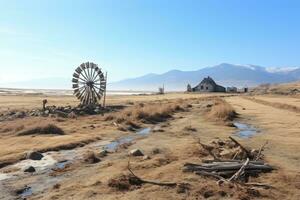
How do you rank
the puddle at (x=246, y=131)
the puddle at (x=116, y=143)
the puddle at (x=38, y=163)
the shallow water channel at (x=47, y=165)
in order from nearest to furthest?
1. the shallow water channel at (x=47, y=165)
2. the puddle at (x=38, y=163)
3. the puddle at (x=116, y=143)
4. the puddle at (x=246, y=131)

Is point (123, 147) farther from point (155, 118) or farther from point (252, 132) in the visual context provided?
point (155, 118)

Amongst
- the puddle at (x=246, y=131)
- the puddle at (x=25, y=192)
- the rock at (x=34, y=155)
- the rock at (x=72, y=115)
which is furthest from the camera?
the rock at (x=72, y=115)

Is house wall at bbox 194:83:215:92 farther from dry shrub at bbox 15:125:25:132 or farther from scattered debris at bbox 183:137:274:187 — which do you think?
scattered debris at bbox 183:137:274:187

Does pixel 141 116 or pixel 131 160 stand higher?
pixel 141 116

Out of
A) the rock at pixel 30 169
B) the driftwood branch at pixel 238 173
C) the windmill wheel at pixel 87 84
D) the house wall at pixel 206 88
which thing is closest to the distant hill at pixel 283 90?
the house wall at pixel 206 88

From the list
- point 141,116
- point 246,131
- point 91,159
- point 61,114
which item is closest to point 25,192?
point 91,159

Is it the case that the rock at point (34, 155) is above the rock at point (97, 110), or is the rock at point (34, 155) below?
below

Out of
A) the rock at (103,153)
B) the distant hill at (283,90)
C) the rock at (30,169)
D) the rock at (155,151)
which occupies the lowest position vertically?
the rock at (30,169)

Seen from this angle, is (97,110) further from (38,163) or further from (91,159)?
(91,159)

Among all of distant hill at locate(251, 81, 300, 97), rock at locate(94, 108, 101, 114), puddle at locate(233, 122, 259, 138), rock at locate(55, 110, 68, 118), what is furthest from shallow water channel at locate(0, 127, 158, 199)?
distant hill at locate(251, 81, 300, 97)

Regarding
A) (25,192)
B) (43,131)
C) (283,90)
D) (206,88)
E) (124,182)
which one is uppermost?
(206,88)

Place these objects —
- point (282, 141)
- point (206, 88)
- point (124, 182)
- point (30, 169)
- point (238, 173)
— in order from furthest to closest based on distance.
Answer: point (206, 88) < point (282, 141) < point (30, 169) < point (238, 173) < point (124, 182)

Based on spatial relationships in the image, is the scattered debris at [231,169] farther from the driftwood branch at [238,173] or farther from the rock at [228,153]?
the rock at [228,153]

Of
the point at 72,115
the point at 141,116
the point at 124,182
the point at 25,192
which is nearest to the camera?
the point at 25,192
